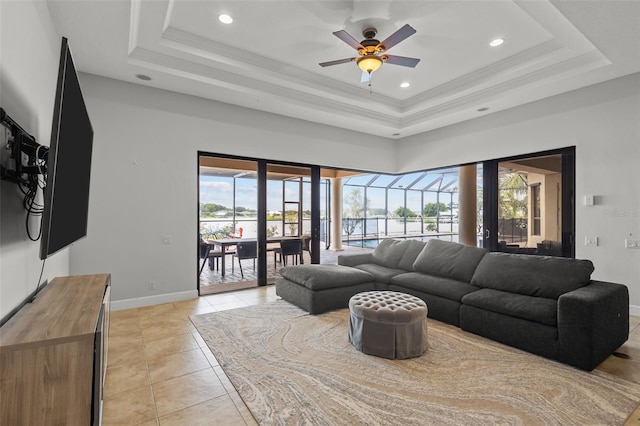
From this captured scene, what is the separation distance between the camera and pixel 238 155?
203 inches

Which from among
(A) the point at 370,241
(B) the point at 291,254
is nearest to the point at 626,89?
(B) the point at 291,254

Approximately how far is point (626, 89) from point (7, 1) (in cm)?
615

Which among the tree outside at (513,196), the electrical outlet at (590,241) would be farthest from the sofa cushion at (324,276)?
the electrical outlet at (590,241)

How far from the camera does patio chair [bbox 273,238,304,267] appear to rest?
18.8ft

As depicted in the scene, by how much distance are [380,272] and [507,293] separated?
5.43ft

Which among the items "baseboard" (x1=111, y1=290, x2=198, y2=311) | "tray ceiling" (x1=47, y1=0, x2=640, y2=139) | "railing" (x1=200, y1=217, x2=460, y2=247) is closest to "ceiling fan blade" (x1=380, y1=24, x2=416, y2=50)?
"tray ceiling" (x1=47, y1=0, x2=640, y2=139)

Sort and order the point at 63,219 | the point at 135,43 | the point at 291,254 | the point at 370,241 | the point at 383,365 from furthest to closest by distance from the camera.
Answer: the point at 370,241 < the point at 291,254 < the point at 135,43 < the point at 383,365 < the point at 63,219

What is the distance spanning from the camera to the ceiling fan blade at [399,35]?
9.02ft

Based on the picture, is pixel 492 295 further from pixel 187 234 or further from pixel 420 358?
pixel 187 234

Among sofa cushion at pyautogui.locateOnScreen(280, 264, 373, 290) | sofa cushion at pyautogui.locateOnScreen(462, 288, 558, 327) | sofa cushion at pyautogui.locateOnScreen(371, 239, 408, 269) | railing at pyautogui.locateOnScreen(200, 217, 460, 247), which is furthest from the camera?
railing at pyautogui.locateOnScreen(200, 217, 460, 247)

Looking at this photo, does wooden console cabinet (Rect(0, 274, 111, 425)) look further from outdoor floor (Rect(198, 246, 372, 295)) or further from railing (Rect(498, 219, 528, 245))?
railing (Rect(498, 219, 528, 245))

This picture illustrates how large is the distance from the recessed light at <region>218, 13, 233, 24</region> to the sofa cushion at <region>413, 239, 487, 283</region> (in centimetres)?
379

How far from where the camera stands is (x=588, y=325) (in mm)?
2471

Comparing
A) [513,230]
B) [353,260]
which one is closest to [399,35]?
[353,260]
